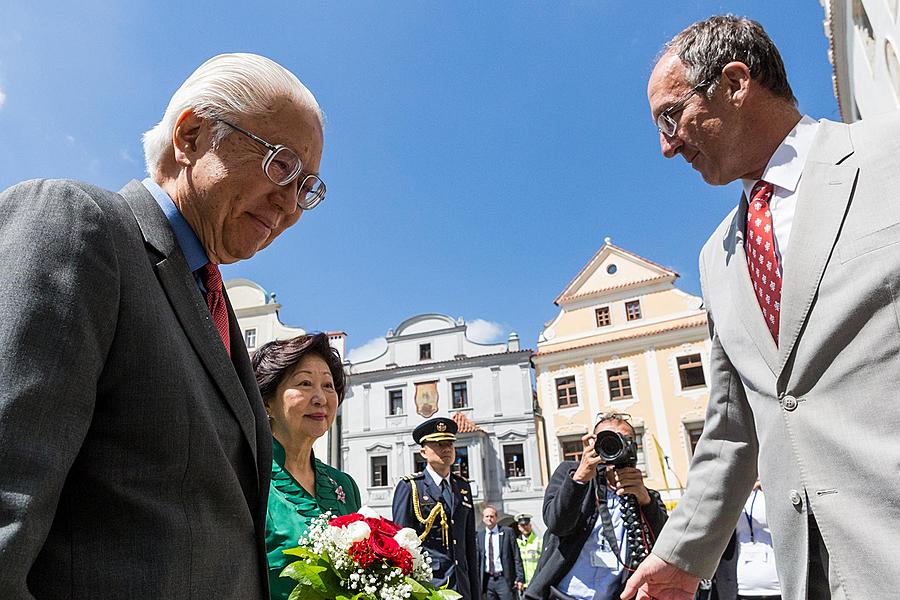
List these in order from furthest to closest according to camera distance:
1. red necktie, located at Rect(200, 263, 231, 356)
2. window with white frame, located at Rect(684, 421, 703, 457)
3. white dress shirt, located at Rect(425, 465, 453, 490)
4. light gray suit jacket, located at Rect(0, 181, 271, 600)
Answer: window with white frame, located at Rect(684, 421, 703, 457) < white dress shirt, located at Rect(425, 465, 453, 490) < red necktie, located at Rect(200, 263, 231, 356) < light gray suit jacket, located at Rect(0, 181, 271, 600)

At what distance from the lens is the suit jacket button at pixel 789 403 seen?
1.69 metres

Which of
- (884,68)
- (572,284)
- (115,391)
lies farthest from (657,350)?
(115,391)

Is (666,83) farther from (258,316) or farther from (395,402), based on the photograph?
(258,316)

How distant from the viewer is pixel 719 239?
7.61ft

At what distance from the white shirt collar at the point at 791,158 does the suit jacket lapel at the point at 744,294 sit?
0.60 feet

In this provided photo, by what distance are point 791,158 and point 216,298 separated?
1.79 meters

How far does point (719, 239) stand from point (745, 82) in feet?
1.78

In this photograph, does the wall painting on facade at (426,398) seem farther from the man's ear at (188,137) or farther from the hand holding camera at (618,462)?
the man's ear at (188,137)

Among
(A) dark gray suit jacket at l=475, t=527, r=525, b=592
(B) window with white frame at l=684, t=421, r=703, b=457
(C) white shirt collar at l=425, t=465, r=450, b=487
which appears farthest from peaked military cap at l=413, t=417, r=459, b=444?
(B) window with white frame at l=684, t=421, r=703, b=457

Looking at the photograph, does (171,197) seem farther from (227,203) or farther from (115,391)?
(115,391)

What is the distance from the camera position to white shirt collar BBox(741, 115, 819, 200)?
2.00 meters

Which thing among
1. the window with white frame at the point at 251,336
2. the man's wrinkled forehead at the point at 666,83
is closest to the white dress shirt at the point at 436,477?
the man's wrinkled forehead at the point at 666,83

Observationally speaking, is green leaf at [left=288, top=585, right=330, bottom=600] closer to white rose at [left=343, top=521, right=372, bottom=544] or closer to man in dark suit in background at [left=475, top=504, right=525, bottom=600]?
white rose at [left=343, top=521, right=372, bottom=544]

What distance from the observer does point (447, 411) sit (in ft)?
93.4
